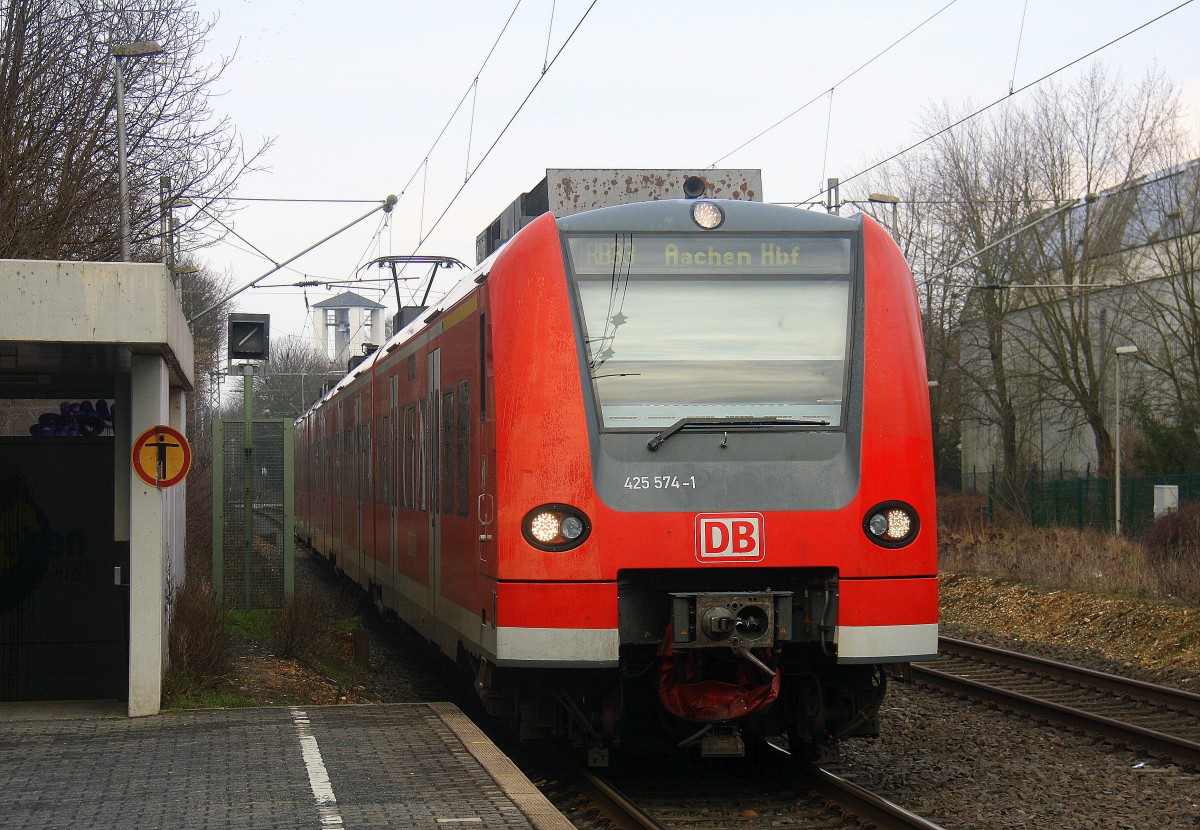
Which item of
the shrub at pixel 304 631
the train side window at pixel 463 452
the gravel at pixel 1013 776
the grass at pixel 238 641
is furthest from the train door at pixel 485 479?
the shrub at pixel 304 631

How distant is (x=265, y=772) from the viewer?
7.45 m

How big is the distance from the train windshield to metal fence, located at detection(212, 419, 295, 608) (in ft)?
33.9

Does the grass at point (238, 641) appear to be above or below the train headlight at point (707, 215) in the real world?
below

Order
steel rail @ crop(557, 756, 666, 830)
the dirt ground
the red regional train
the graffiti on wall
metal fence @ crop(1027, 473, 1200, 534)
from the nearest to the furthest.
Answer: steel rail @ crop(557, 756, 666, 830), the red regional train, the graffiti on wall, the dirt ground, metal fence @ crop(1027, 473, 1200, 534)

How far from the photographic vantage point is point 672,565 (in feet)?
23.7

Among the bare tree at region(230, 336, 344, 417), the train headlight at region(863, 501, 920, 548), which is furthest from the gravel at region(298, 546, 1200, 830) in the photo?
the bare tree at region(230, 336, 344, 417)

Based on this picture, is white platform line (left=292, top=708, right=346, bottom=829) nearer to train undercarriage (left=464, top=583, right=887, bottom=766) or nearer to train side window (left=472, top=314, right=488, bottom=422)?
train undercarriage (left=464, top=583, right=887, bottom=766)

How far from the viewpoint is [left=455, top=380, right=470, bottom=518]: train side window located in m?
8.48

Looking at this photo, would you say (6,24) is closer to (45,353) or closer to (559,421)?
(45,353)

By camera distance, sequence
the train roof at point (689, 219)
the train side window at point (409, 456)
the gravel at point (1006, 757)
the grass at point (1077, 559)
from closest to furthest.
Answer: the gravel at point (1006, 757)
the train roof at point (689, 219)
the train side window at point (409, 456)
the grass at point (1077, 559)

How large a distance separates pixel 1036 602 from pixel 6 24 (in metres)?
15.2

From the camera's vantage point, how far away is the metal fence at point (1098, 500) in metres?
27.9

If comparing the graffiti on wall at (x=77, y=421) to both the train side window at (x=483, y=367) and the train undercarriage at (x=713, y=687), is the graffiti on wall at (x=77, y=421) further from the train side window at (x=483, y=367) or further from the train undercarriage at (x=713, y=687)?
the train undercarriage at (x=713, y=687)

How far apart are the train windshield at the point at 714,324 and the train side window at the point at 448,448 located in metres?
1.80
